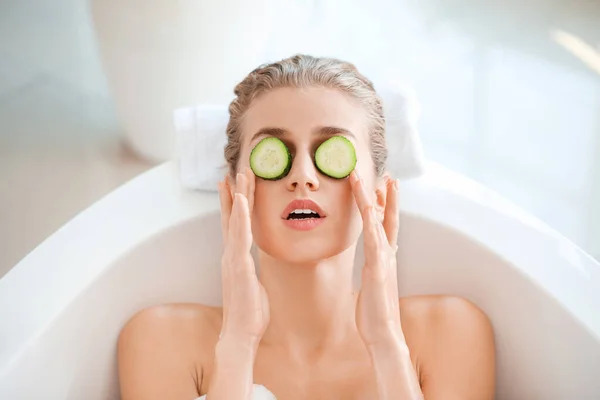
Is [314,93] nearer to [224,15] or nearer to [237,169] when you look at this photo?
[237,169]

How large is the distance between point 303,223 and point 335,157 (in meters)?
0.14

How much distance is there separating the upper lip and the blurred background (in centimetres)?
133

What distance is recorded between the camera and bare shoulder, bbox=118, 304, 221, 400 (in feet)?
5.49

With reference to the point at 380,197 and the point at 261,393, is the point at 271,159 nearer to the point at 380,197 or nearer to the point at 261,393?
the point at 380,197

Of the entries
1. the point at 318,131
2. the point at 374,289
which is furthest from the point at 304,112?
the point at 374,289

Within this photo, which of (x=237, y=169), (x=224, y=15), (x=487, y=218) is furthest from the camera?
(x=224, y=15)

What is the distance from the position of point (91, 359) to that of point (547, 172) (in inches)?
71.8

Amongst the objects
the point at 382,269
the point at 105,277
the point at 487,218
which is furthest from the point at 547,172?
the point at 105,277

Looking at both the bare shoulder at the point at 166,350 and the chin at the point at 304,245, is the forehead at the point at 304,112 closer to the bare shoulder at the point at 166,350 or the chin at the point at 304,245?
the chin at the point at 304,245

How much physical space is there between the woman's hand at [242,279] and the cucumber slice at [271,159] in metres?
0.03

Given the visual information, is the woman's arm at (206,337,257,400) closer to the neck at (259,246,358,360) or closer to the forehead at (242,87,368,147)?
the neck at (259,246,358,360)

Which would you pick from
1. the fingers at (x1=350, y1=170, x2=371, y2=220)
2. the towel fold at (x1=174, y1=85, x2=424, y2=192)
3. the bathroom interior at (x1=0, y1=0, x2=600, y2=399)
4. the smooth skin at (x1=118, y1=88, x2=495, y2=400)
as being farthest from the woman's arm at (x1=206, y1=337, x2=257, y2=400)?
the bathroom interior at (x1=0, y1=0, x2=600, y2=399)

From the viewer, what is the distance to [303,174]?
4.81 ft

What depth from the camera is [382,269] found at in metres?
1.52
